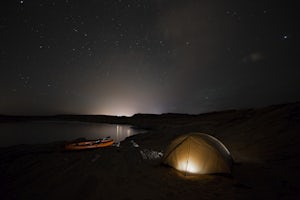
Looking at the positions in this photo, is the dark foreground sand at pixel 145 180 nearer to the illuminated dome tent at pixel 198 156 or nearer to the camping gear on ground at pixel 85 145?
the illuminated dome tent at pixel 198 156

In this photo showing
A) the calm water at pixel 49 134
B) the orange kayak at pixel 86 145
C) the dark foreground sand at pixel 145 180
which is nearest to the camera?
the dark foreground sand at pixel 145 180

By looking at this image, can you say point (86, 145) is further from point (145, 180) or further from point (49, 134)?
point (49, 134)

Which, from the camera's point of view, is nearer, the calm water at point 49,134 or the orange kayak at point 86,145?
the orange kayak at point 86,145

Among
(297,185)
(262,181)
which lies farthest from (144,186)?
(297,185)

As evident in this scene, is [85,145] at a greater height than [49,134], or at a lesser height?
greater

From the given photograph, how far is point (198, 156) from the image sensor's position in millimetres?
8883

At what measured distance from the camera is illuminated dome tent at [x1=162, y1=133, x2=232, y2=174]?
859 cm

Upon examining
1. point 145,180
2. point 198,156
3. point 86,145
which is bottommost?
point 86,145

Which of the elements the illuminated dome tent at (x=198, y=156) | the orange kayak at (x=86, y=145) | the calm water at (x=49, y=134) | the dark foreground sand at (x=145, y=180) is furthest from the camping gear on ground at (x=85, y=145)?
the calm water at (x=49, y=134)

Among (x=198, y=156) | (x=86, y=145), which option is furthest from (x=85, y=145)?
(x=198, y=156)

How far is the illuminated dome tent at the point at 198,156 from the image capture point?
8.59 metres

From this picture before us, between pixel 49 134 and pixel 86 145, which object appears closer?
pixel 86 145

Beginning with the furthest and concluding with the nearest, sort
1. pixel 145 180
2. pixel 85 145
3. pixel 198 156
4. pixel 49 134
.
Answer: pixel 49 134
pixel 85 145
pixel 198 156
pixel 145 180

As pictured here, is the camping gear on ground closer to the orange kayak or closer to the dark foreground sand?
the orange kayak
